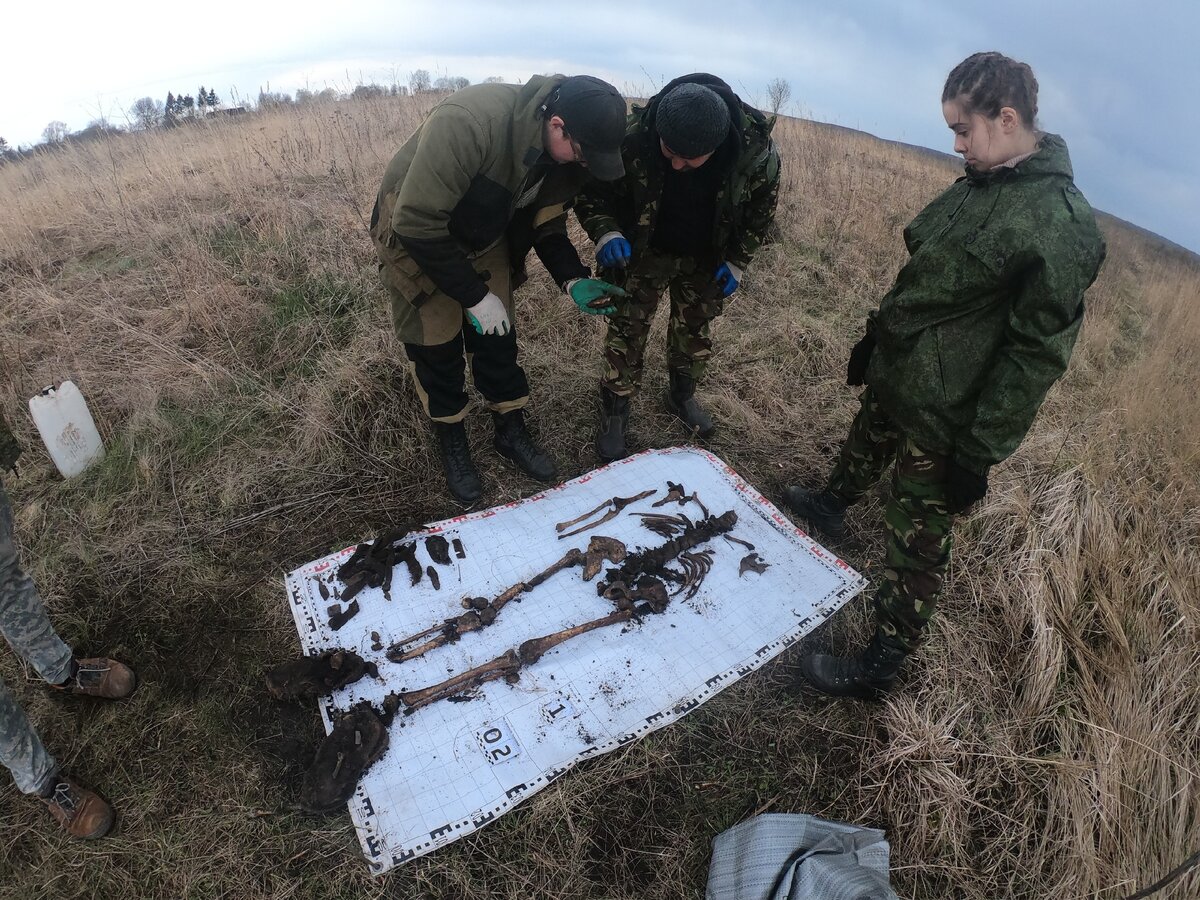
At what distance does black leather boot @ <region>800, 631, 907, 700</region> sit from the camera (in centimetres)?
254

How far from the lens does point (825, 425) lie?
436cm

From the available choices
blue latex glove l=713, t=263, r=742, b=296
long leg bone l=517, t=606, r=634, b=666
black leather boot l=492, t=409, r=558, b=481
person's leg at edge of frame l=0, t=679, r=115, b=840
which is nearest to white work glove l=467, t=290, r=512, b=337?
black leather boot l=492, t=409, r=558, b=481

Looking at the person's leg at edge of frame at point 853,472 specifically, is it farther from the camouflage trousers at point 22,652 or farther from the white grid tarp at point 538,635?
the camouflage trousers at point 22,652

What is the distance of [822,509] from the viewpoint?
348cm

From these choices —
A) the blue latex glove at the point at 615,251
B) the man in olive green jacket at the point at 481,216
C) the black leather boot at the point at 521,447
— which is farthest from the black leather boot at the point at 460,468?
the blue latex glove at the point at 615,251

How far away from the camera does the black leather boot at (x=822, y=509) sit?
11.3 ft

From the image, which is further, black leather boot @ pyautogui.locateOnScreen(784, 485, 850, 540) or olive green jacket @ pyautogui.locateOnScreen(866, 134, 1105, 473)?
black leather boot @ pyautogui.locateOnScreen(784, 485, 850, 540)

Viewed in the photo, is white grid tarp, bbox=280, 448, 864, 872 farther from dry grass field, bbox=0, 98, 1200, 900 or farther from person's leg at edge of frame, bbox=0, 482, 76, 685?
person's leg at edge of frame, bbox=0, 482, 76, 685

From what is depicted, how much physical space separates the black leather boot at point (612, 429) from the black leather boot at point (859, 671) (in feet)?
5.61

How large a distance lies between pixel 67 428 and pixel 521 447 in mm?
2545

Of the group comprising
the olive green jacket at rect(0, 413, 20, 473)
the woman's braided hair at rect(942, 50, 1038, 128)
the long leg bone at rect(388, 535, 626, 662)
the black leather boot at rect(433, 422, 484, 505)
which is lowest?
the long leg bone at rect(388, 535, 626, 662)

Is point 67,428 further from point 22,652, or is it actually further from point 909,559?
point 909,559

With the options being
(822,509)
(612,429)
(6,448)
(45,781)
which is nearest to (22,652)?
(45,781)

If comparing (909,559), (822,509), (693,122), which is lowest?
(822,509)
